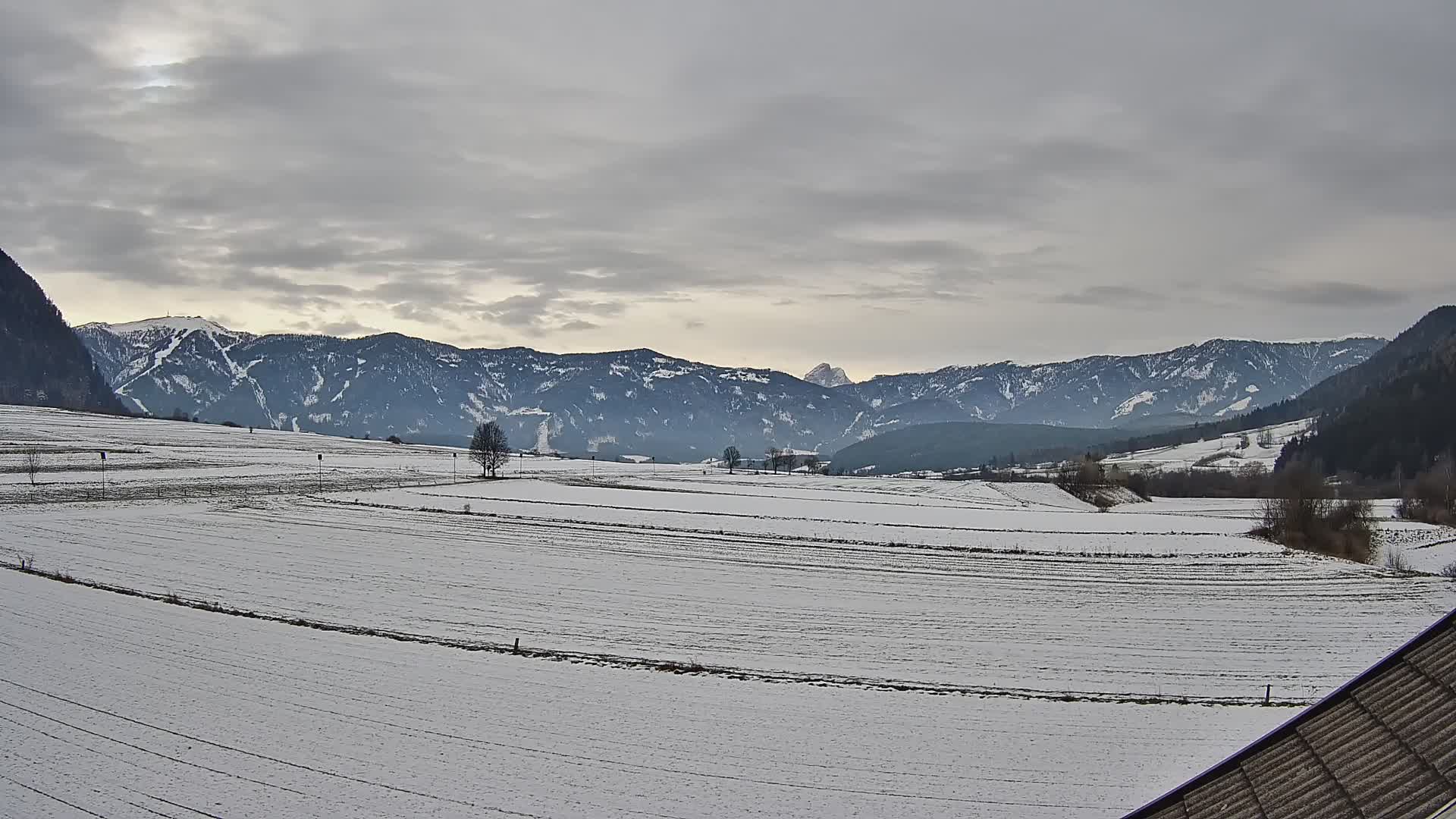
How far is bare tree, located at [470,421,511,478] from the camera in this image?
118375mm

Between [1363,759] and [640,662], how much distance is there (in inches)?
842

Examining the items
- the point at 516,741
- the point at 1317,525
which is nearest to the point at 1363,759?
the point at 516,741

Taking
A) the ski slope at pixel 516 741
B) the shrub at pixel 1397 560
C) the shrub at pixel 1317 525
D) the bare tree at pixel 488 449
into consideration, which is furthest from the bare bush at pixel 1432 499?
the bare tree at pixel 488 449

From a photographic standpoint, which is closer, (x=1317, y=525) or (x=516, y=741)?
(x=516, y=741)

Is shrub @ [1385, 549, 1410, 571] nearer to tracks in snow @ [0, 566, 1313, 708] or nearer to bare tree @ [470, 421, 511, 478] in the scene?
tracks in snow @ [0, 566, 1313, 708]

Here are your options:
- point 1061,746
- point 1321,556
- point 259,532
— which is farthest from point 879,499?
point 1061,746

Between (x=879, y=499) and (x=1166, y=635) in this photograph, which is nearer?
(x=1166, y=635)

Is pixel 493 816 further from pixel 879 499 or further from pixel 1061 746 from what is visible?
pixel 879 499

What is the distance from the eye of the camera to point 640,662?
91.6 ft

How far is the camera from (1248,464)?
200 meters

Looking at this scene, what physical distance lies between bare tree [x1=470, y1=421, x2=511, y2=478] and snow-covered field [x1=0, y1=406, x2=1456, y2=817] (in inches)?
2042

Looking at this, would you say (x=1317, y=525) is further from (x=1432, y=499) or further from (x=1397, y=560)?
(x=1432, y=499)

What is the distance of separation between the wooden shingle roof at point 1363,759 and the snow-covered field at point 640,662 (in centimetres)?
742

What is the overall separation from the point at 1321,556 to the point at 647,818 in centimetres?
5534
